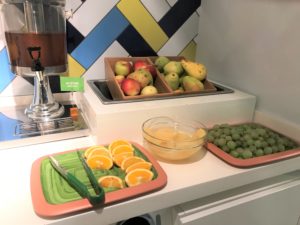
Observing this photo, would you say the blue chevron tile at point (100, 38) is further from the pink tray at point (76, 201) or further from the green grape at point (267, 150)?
the green grape at point (267, 150)

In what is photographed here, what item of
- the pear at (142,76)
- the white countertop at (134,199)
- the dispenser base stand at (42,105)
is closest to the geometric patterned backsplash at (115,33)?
the dispenser base stand at (42,105)

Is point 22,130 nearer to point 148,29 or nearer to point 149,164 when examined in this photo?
point 149,164

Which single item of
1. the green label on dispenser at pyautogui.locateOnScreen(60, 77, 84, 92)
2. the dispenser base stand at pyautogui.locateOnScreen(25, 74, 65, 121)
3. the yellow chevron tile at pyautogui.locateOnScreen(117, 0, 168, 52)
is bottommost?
the dispenser base stand at pyautogui.locateOnScreen(25, 74, 65, 121)

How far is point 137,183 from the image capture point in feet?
1.89

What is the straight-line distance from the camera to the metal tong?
499mm

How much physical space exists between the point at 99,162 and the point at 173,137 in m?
Answer: 0.23

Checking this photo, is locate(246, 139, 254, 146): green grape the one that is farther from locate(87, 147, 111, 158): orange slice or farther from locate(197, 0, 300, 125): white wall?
locate(87, 147, 111, 158): orange slice

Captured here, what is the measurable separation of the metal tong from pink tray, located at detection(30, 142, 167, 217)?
0.05 feet

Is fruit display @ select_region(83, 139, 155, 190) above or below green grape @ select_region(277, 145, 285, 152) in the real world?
above

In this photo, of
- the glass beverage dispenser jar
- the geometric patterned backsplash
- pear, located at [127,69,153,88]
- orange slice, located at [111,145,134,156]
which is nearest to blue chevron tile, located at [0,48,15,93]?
the geometric patterned backsplash

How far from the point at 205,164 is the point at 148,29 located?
0.66 metres

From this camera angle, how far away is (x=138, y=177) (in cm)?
58

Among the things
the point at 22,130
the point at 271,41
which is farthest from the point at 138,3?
the point at 22,130

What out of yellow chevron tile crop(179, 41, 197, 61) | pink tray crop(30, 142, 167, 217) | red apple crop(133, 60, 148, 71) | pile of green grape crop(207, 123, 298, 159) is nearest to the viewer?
pink tray crop(30, 142, 167, 217)
